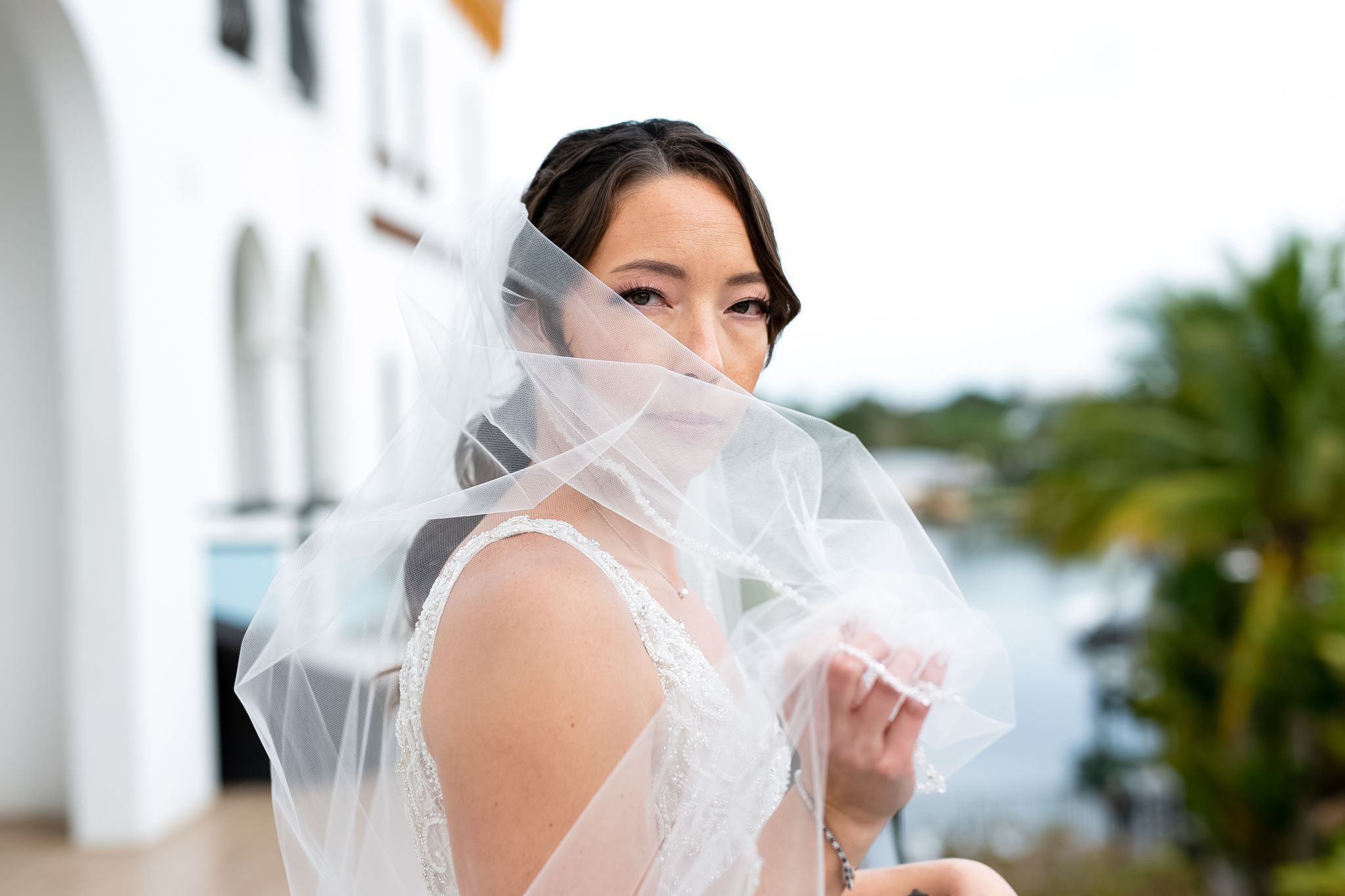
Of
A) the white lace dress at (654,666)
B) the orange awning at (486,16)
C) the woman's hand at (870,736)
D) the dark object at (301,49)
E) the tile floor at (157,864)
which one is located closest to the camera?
the white lace dress at (654,666)

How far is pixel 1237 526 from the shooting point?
15.2 metres

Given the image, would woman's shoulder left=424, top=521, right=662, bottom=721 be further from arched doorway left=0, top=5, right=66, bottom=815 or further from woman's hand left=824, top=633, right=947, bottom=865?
arched doorway left=0, top=5, right=66, bottom=815

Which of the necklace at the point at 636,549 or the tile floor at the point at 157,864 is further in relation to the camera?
the tile floor at the point at 157,864

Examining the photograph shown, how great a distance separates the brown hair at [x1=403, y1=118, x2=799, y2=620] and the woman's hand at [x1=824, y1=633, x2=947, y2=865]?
51cm

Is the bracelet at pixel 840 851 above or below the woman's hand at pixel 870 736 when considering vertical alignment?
below

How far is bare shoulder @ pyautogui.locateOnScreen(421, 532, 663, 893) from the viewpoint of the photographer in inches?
40.3

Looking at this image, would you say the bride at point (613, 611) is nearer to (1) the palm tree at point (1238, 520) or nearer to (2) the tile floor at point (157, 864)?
(2) the tile floor at point (157, 864)

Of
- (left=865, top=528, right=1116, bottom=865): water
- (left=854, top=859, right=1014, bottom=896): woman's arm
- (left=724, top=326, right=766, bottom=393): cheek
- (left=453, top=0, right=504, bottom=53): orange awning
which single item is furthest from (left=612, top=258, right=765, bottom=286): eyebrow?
(left=453, top=0, right=504, bottom=53): orange awning

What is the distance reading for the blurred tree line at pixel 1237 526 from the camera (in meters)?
13.9

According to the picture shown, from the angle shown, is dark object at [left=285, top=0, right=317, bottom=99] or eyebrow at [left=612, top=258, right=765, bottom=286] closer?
eyebrow at [left=612, top=258, right=765, bottom=286]

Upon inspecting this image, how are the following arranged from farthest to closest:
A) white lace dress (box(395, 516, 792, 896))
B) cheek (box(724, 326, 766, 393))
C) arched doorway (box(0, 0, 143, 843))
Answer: arched doorway (box(0, 0, 143, 843)), cheek (box(724, 326, 766, 393)), white lace dress (box(395, 516, 792, 896))

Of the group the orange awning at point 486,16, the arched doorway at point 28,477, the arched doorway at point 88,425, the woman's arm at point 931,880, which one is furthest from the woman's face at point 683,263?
the orange awning at point 486,16

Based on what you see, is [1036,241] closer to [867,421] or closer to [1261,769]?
[867,421]

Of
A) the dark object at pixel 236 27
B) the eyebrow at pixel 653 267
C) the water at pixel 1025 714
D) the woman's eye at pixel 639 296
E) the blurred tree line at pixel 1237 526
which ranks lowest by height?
the water at pixel 1025 714
